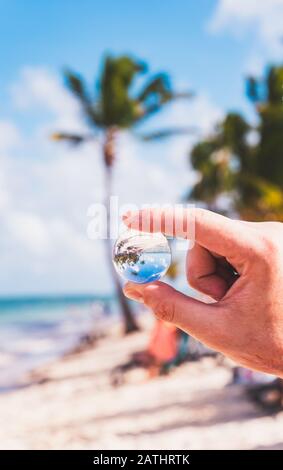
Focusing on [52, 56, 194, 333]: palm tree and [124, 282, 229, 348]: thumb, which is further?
[52, 56, 194, 333]: palm tree

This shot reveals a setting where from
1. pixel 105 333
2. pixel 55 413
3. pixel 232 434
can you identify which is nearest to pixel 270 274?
pixel 232 434

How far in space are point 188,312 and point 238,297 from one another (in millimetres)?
163

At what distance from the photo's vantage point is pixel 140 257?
76.3 inches

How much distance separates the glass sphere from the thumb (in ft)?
0.54

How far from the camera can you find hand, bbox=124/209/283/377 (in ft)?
5.17

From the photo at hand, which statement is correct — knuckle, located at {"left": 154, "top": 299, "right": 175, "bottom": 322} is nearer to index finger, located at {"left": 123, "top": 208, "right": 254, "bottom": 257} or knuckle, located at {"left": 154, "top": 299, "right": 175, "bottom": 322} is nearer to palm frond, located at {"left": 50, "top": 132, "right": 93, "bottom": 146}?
index finger, located at {"left": 123, "top": 208, "right": 254, "bottom": 257}

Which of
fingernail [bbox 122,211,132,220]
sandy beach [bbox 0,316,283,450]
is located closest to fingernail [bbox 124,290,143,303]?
fingernail [bbox 122,211,132,220]

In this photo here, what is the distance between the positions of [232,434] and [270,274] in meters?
6.44

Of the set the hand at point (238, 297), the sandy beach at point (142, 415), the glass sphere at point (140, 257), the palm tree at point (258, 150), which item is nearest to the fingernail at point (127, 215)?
the hand at point (238, 297)

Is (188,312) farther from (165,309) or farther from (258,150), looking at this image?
(258,150)

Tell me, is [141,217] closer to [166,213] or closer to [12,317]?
[166,213]

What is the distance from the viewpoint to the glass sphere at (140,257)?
191 centimetres

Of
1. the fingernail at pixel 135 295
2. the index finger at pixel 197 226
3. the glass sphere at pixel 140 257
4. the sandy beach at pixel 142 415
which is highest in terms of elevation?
the index finger at pixel 197 226

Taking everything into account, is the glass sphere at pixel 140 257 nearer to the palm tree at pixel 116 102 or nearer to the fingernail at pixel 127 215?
the fingernail at pixel 127 215
